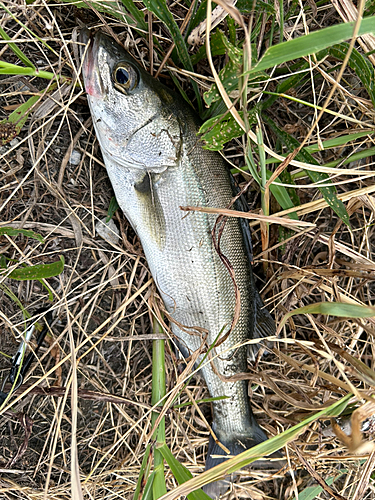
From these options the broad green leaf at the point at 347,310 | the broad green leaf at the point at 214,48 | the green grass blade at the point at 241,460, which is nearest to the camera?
the broad green leaf at the point at 347,310

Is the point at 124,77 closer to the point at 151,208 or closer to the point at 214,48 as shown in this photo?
the point at 214,48

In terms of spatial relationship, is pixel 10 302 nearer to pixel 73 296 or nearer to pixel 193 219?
pixel 73 296

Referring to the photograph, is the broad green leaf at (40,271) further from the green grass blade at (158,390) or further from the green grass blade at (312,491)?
the green grass blade at (312,491)

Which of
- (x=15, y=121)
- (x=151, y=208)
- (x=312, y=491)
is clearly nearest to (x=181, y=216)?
(x=151, y=208)

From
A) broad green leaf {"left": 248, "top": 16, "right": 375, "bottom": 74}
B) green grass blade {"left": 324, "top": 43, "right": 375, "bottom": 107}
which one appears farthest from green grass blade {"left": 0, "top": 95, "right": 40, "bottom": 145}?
green grass blade {"left": 324, "top": 43, "right": 375, "bottom": 107}

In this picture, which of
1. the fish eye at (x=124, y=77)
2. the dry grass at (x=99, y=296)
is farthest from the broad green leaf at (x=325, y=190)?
the fish eye at (x=124, y=77)
